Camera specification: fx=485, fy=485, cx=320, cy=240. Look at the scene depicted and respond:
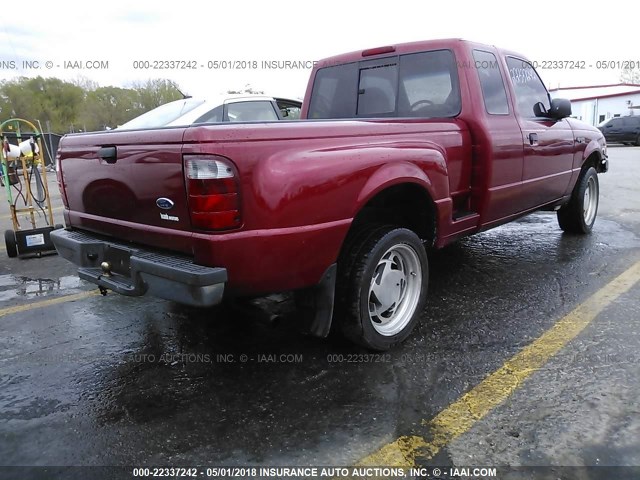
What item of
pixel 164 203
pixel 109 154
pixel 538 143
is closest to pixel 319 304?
pixel 164 203

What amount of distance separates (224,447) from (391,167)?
1.74 meters

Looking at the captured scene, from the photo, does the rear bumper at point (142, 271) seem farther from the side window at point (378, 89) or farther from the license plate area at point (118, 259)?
the side window at point (378, 89)

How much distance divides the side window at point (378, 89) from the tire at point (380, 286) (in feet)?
4.91

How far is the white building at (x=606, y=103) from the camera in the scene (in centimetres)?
4048

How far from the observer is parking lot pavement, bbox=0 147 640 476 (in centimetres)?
221

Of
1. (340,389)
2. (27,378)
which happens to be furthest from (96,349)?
(340,389)

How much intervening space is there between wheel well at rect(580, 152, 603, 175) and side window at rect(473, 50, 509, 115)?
2131mm

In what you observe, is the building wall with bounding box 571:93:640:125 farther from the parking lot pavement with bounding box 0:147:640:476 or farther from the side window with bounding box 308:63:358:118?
the parking lot pavement with bounding box 0:147:640:476

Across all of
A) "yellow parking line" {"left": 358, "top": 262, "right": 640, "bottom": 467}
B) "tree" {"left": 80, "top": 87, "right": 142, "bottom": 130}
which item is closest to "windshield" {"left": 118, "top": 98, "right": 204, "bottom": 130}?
"yellow parking line" {"left": 358, "top": 262, "right": 640, "bottom": 467}

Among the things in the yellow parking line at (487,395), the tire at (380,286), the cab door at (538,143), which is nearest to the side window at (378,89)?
the cab door at (538,143)

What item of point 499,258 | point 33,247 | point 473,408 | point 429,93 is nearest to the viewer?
point 473,408

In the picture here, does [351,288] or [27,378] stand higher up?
[351,288]

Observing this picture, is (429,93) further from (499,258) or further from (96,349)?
(96,349)

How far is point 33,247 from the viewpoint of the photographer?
5.75 meters
